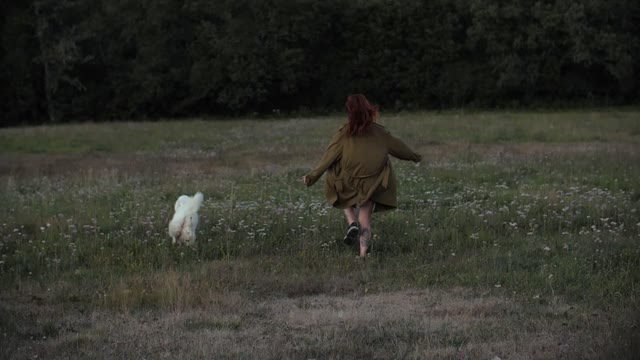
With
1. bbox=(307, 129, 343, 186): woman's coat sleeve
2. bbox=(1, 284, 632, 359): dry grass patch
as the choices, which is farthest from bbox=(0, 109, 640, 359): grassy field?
bbox=(307, 129, 343, 186): woman's coat sleeve

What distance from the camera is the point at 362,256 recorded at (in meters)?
9.62

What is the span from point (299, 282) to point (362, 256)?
138 centimetres

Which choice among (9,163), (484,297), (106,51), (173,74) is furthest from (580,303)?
(106,51)

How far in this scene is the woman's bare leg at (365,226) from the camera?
9.84 metres

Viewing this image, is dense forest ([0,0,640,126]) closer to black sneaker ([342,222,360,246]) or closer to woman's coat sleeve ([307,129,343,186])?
woman's coat sleeve ([307,129,343,186])

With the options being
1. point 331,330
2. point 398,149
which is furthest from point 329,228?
point 331,330

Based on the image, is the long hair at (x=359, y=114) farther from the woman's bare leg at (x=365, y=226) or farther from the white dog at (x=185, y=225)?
the white dog at (x=185, y=225)

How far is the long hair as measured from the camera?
10.0m

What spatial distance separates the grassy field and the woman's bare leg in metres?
0.16

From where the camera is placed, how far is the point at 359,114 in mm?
10031

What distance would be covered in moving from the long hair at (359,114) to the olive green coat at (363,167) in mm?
102

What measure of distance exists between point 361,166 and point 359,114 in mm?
661

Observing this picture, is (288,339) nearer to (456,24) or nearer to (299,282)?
(299,282)

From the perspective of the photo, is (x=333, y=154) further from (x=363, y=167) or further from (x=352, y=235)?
(x=352, y=235)
